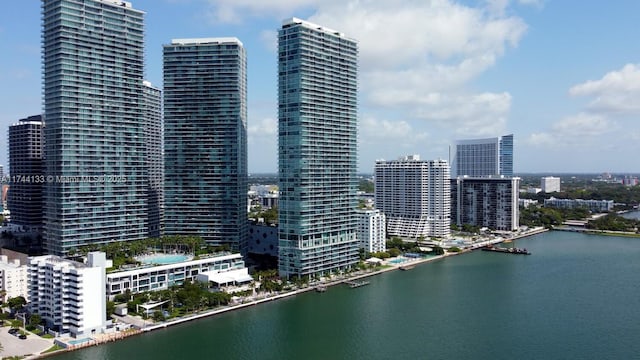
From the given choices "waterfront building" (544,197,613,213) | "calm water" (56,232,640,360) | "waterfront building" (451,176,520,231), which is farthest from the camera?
"waterfront building" (544,197,613,213)

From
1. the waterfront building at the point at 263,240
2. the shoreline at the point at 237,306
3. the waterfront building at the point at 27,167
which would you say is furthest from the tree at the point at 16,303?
the waterfront building at the point at 27,167

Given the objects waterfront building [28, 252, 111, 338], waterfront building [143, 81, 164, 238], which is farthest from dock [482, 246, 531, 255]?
waterfront building [28, 252, 111, 338]

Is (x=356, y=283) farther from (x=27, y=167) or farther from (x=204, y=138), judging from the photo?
(x=27, y=167)

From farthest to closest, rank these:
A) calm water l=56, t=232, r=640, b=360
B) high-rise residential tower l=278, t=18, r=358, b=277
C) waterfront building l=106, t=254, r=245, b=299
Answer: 1. high-rise residential tower l=278, t=18, r=358, b=277
2. waterfront building l=106, t=254, r=245, b=299
3. calm water l=56, t=232, r=640, b=360

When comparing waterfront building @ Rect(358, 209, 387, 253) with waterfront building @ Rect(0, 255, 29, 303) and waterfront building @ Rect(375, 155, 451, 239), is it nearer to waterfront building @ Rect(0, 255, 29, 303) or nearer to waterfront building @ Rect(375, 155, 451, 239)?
waterfront building @ Rect(375, 155, 451, 239)

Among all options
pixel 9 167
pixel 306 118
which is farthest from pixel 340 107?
pixel 9 167

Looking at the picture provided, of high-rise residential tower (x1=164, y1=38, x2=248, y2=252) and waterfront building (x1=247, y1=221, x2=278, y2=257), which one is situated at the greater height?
high-rise residential tower (x1=164, y1=38, x2=248, y2=252)

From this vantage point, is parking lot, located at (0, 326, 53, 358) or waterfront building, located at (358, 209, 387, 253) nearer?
parking lot, located at (0, 326, 53, 358)

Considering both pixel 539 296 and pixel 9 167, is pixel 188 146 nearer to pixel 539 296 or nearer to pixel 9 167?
pixel 9 167
